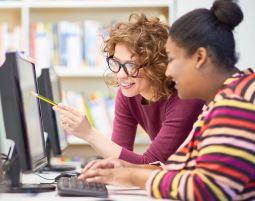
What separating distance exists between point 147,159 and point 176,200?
691 millimetres

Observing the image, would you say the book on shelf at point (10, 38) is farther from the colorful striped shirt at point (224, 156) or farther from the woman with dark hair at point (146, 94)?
the colorful striped shirt at point (224, 156)

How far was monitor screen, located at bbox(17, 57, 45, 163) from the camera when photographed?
1604 millimetres

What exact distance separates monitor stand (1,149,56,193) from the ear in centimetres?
59

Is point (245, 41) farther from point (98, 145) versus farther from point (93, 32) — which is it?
point (98, 145)

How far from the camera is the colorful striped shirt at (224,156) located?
1.28 metres

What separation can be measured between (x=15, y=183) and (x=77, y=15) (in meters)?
2.08

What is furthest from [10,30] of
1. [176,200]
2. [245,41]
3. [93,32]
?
[176,200]

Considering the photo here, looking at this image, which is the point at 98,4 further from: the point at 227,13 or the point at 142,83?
the point at 227,13

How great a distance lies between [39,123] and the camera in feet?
5.98

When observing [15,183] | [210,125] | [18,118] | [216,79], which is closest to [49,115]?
[15,183]

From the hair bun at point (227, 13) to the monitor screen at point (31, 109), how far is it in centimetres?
59

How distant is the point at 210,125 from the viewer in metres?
1.34

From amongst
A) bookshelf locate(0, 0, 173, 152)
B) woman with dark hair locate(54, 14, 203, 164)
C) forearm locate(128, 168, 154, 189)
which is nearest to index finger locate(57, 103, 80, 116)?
woman with dark hair locate(54, 14, 203, 164)

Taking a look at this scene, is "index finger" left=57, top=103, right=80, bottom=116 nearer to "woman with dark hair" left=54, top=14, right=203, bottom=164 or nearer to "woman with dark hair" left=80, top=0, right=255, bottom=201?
"woman with dark hair" left=54, top=14, right=203, bottom=164
